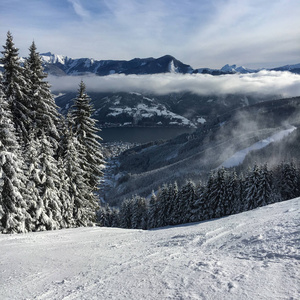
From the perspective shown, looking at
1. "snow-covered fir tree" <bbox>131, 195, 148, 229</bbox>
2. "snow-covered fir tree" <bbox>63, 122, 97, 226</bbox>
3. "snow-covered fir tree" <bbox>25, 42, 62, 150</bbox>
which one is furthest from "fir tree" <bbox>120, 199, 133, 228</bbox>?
"snow-covered fir tree" <bbox>25, 42, 62, 150</bbox>

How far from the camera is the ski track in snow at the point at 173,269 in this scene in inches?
206

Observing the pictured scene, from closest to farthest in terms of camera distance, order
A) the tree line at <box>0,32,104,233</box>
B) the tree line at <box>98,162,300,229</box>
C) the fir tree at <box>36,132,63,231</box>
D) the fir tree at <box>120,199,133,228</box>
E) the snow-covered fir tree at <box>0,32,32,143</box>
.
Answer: the tree line at <box>0,32,104,233</box>, the fir tree at <box>36,132,63,231</box>, the snow-covered fir tree at <box>0,32,32,143</box>, the tree line at <box>98,162,300,229</box>, the fir tree at <box>120,199,133,228</box>

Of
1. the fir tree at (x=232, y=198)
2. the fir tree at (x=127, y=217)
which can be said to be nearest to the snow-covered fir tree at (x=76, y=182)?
the fir tree at (x=232, y=198)

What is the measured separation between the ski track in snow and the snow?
136m

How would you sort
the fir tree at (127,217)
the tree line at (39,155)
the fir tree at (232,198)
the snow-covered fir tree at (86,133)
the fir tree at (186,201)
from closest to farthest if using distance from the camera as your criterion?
Answer: the tree line at (39,155) → the snow-covered fir tree at (86,133) → the fir tree at (232,198) → the fir tree at (186,201) → the fir tree at (127,217)

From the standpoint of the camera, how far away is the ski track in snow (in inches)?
206

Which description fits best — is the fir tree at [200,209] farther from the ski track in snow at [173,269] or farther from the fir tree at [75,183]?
the ski track in snow at [173,269]

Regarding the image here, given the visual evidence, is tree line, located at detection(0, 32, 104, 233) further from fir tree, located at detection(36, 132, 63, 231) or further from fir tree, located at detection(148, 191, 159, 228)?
fir tree, located at detection(148, 191, 159, 228)

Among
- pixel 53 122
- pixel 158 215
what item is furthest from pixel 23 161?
pixel 158 215

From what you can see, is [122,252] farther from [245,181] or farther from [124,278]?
[245,181]

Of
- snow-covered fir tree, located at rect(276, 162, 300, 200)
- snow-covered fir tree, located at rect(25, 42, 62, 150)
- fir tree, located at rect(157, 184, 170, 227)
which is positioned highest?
snow-covered fir tree, located at rect(25, 42, 62, 150)

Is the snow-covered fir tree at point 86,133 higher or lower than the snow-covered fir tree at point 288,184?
higher

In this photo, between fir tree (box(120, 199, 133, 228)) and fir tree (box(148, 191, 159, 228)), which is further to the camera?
fir tree (box(120, 199, 133, 228))

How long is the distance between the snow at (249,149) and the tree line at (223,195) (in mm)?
91937
